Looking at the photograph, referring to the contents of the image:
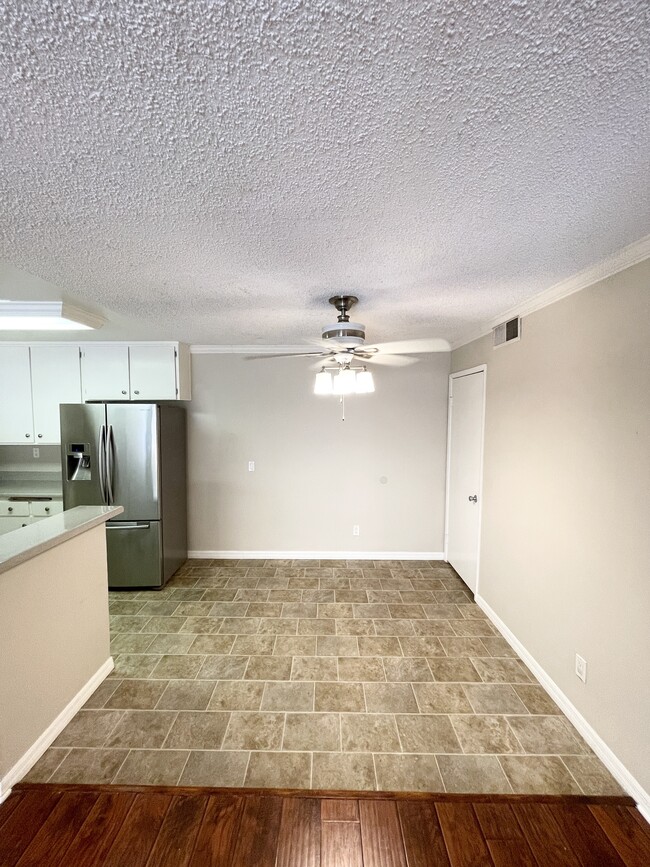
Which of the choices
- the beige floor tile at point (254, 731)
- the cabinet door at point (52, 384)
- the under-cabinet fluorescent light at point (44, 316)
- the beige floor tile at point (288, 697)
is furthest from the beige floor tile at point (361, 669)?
the cabinet door at point (52, 384)

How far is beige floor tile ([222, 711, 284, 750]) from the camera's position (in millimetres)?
1854

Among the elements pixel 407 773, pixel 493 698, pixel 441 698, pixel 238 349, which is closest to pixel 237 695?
pixel 407 773

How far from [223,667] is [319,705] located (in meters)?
0.72

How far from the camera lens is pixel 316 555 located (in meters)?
4.20

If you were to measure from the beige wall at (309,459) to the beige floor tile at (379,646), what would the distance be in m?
1.46

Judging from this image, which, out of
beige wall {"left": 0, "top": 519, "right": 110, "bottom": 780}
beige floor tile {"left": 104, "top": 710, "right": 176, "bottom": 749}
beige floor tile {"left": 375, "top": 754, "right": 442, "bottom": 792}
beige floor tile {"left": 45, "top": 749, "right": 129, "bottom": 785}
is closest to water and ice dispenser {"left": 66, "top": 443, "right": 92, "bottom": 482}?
beige wall {"left": 0, "top": 519, "right": 110, "bottom": 780}

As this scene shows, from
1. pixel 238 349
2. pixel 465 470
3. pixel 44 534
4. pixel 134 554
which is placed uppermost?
pixel 238 349

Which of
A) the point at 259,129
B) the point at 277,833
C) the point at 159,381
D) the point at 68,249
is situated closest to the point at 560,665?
the point at 277,833

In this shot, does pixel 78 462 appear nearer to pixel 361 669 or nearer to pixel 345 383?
pixel 345 383

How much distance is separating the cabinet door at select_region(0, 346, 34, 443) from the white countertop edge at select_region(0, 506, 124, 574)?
2.11 m

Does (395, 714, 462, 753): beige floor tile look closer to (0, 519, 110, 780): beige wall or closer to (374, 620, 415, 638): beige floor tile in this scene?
(374, 620, 415, 638): beige floor tile

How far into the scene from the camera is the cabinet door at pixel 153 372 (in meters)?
3.76

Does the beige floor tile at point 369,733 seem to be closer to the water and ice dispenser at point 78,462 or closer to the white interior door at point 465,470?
the white interior door at point 465,470

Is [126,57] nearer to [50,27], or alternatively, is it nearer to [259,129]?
[50,27]
